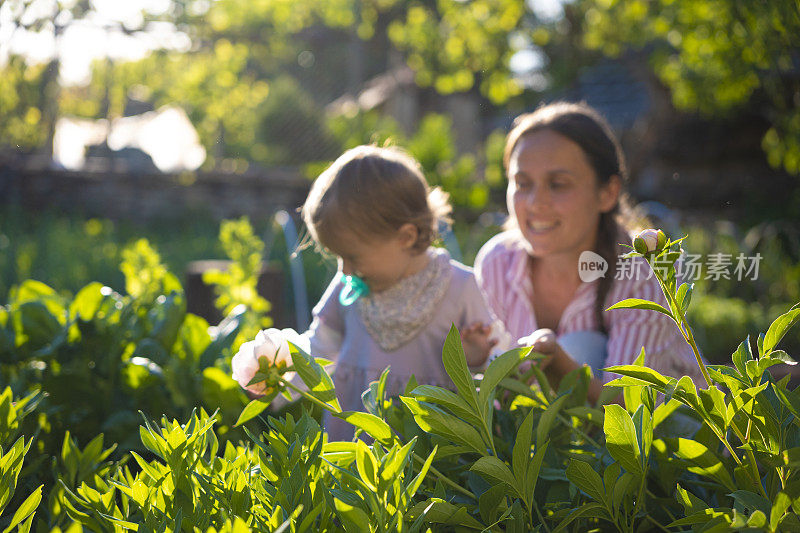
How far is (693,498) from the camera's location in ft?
2.27

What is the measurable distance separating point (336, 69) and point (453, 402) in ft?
57.0

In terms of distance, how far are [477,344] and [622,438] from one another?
1.05 m

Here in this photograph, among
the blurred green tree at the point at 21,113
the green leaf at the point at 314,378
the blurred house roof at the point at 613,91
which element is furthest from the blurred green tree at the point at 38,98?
the blurred house roof at the point at 613,91

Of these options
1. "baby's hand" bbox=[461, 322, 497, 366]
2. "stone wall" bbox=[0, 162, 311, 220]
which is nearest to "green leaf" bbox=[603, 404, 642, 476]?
"baby's hand" bbox=[461, 322, 497, 366]

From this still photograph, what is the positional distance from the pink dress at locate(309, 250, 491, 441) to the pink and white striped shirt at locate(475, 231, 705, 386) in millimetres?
202

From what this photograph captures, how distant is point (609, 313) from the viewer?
6.80ft

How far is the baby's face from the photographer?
1.78 m

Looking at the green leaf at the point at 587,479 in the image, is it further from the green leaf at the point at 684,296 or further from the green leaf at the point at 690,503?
the green leaf at the point at 684,296

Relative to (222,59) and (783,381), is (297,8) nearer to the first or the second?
(222,59)

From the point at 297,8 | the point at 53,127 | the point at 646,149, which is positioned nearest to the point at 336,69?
the point at 297,8

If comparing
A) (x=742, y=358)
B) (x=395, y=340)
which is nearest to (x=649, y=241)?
(x=742, y=358)

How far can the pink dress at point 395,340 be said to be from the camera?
1954 mm

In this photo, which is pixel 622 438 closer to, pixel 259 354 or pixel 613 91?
pixel 259 354

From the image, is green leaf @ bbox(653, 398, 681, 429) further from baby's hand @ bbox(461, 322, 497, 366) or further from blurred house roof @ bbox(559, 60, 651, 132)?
blurred house roof @ bbox(559, 60, 651, 132)
